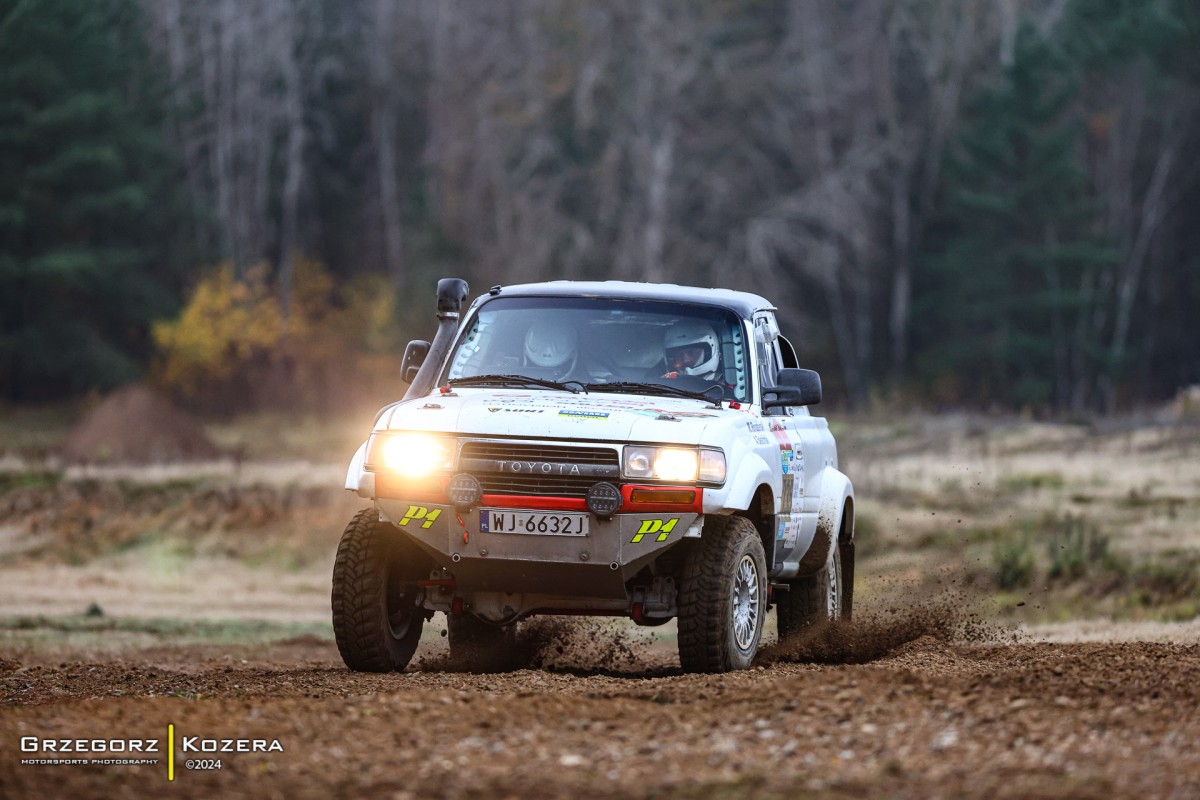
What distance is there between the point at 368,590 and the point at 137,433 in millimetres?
33465

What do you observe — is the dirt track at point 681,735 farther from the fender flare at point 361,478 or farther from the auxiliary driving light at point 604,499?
the fender flare at point 361,478

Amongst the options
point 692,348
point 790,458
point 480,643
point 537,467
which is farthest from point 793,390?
point 480,643

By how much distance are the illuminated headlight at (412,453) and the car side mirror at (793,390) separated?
2.16 meters

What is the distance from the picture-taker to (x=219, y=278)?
63.5 meters

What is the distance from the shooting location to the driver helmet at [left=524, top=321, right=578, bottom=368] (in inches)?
428

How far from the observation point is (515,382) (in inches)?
420

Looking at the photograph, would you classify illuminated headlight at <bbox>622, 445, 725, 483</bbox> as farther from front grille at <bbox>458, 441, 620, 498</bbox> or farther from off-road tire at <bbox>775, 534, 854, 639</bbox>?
off-road tire at <bbox>775, 534, 854, 639</bbox>

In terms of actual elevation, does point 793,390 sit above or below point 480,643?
above

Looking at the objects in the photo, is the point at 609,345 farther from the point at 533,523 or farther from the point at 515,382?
the point at 533,523

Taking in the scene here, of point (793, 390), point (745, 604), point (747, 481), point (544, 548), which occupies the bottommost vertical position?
point (745, 604)

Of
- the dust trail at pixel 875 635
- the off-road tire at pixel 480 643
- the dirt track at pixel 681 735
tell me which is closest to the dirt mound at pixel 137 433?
the dust trail at pixel 875 635

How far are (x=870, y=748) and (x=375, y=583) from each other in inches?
153

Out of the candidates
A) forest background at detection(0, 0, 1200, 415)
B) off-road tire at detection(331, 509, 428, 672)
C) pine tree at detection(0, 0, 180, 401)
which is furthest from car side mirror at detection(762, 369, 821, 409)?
pine tree at detection(0, 0, 180, 401)

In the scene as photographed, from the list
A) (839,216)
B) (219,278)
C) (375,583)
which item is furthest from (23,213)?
(375,583)
